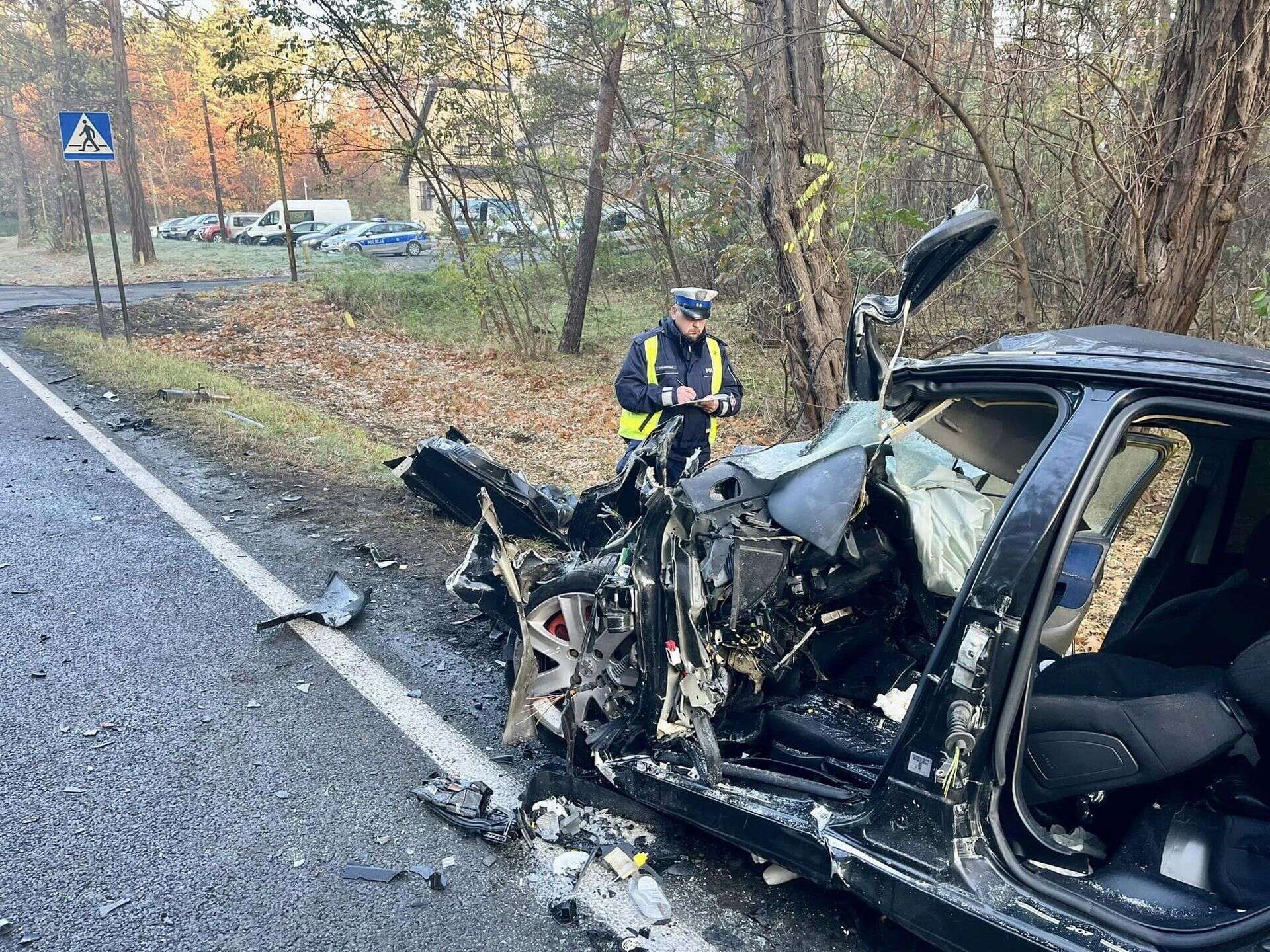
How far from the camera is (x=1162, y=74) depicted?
5430 mm

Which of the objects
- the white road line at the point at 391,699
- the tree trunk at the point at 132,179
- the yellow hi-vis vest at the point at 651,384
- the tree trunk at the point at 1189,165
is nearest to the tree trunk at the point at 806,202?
the yellow hi-vis vest at the point at 651,384

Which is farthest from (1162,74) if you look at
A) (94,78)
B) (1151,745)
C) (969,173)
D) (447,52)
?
(94,78)

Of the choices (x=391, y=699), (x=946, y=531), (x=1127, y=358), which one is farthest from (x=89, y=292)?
(x=1127, y=358)

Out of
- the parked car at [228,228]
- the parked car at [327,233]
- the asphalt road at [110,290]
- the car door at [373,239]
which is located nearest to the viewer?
the asphalt road at [110,290]

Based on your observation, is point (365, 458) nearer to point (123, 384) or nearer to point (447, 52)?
point (123, 384)

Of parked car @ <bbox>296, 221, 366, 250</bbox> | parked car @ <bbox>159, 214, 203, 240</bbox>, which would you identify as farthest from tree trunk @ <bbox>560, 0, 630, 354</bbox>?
parked car @ <bbox>159, 214, 203, 240</bbox>

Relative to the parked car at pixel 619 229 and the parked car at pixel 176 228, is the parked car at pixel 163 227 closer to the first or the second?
the parked car at pixel 176 228

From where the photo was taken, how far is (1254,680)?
2150 mm

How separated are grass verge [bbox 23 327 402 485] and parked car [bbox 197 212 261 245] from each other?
1120 inches

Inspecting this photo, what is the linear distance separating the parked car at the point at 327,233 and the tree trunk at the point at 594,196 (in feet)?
72.5

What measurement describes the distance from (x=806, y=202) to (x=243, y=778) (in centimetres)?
566

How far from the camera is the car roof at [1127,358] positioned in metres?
2.05

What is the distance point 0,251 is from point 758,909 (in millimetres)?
40166

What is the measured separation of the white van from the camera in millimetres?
35875
